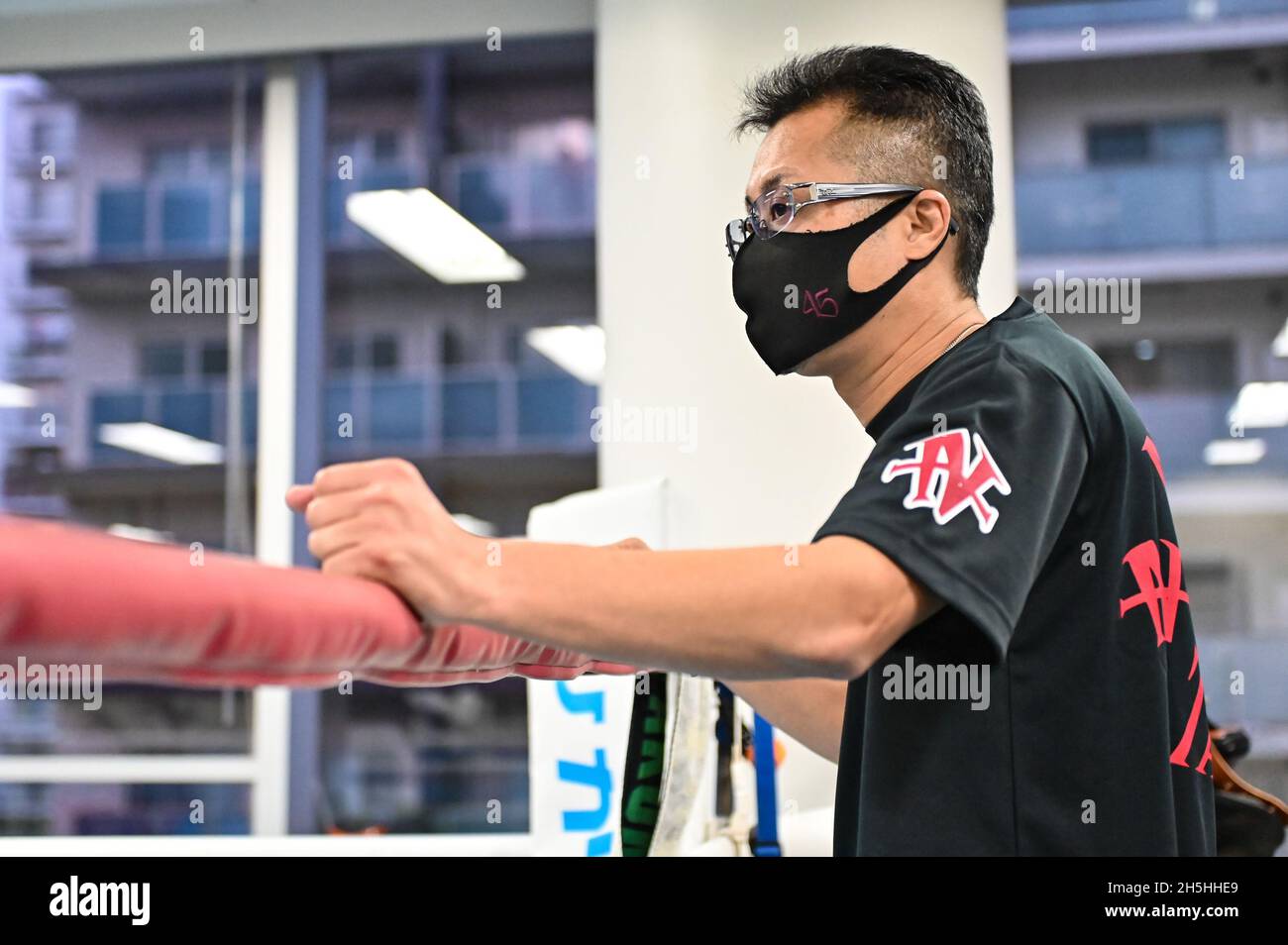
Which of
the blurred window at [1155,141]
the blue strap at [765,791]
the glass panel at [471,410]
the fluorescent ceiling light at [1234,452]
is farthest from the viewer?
the glass panel at [471,410]

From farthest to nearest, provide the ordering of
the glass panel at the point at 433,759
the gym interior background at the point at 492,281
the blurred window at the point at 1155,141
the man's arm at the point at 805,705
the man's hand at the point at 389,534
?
1. the glass panel at the point at 433,759
2. the blurred window at the point at 1155,141
3. the gym interior background at the point at 492,281
4. the man's arm at the point at 805,705
5. the man's hand at the point at 389,534

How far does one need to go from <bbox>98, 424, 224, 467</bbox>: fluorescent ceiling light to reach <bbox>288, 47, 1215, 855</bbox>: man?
323 cm

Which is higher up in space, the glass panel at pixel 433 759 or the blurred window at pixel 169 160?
the blurred window at pixel 169 160

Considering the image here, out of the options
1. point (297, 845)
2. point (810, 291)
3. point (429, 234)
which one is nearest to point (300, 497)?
point (810, 291)

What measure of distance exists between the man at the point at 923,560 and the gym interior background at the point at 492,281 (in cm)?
201

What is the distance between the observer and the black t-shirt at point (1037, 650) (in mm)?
772

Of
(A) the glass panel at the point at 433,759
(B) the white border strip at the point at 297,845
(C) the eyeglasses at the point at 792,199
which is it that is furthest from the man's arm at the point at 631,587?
(A) the glass panel at the point at 433,759

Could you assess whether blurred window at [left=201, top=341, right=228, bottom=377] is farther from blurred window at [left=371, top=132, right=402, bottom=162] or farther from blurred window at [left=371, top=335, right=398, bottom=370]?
blurred window at [left=371, top=132, right=402, bottom=162]

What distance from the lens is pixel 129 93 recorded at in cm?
423

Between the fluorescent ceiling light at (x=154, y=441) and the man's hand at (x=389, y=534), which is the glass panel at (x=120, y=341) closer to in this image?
the fluorescent ceiling light at (x=154, y=441)

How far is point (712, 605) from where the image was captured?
683 millimetres

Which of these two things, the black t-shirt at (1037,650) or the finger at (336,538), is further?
the black t-shirt at (1037,650)

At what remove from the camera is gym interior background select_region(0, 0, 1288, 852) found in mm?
3244

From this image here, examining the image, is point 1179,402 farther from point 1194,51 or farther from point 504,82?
point 504,82
